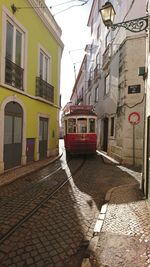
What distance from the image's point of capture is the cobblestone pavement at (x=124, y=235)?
3156mm

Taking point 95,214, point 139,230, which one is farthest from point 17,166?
point 139,230

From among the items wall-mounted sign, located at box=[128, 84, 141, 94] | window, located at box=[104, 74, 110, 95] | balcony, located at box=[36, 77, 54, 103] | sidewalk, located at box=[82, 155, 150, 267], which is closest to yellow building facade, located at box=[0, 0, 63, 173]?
balcony, located at box=[36, 77, 54, 103]

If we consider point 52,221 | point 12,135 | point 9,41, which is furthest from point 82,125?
point 52,221

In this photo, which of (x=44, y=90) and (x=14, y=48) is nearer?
(x=14, y=48)

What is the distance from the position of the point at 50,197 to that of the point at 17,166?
4306mm

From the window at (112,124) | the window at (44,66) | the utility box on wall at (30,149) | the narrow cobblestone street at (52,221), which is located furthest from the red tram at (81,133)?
the narrow cobblestone street at (52,221)

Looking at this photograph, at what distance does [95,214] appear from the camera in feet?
16.4

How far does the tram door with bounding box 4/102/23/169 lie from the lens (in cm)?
904

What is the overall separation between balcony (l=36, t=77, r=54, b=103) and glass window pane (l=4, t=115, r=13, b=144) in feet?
9.62

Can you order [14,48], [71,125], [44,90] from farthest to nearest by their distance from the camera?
[71,125] → [44,90] → [14,48]

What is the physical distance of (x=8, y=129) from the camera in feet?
30.2

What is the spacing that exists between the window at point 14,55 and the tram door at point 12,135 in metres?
0.98

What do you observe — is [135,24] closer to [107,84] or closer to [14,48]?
[14,48]

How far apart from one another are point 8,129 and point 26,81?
2624 millimetres
